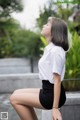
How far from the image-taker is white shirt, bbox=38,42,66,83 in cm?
338

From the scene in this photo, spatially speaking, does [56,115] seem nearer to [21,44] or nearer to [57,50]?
[57,50]

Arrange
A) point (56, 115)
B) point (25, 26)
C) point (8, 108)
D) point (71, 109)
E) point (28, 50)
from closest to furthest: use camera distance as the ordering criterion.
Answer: point (56, 115) < point (71, 109) < point (8, 108) < point (28, 50) < point (25, 26)

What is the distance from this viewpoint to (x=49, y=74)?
3.43 m

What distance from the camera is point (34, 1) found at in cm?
1980

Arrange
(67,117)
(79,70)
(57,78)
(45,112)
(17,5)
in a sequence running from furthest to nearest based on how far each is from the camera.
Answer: (17,5) < (79,70) < (45,112) < (67,117) < (57,78)

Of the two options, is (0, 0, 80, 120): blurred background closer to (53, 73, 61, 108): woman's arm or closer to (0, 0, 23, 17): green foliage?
(0, 0, 23, 17): green foliage

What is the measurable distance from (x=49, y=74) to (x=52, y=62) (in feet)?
0.39

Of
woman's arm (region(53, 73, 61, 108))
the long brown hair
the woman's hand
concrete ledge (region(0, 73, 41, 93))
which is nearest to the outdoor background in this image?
concrete ledge (region(0, 73, 41, 93))

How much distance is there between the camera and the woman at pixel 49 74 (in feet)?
11.1

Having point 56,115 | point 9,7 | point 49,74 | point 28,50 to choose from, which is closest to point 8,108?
point 49,74

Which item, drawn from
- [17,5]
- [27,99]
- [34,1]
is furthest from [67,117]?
[34,1]

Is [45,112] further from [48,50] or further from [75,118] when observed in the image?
[48,50]

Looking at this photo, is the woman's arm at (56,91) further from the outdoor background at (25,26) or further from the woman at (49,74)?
the outdoor background at (25,26)

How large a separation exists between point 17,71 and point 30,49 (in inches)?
41.0
